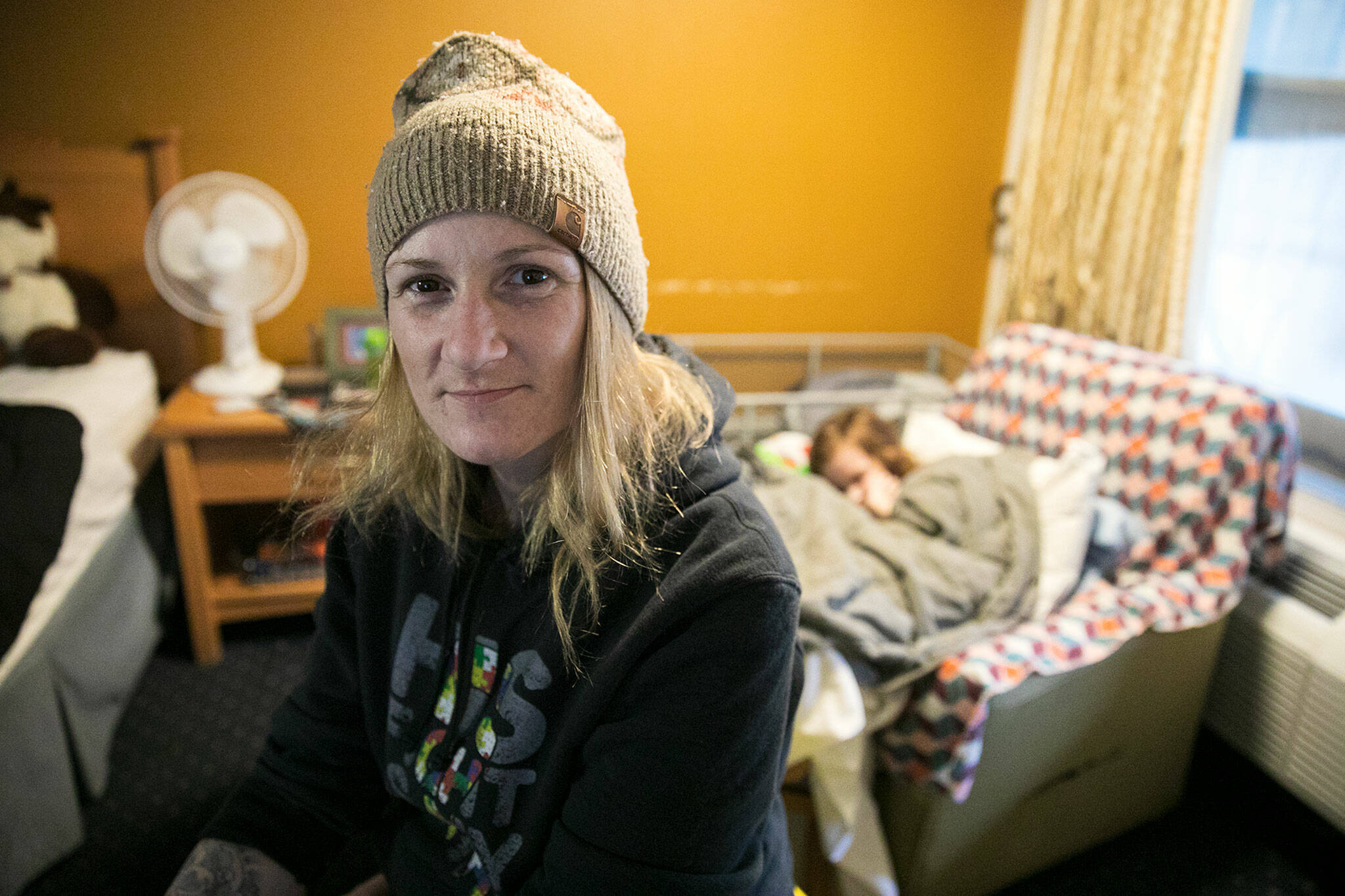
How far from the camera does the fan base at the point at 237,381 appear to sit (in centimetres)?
190

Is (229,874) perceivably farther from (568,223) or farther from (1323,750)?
(1323,750)

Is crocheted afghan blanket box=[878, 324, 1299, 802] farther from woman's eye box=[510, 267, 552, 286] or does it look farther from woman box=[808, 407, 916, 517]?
woman's eye box=[510, 267, 552, 286]

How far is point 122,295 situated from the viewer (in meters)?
2.03

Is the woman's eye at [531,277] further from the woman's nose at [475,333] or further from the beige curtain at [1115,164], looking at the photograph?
the beige curtain at [1115,164]

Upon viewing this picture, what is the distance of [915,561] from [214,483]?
1.63m

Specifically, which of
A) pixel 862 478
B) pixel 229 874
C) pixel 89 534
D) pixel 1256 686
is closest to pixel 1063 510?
pixel 862 478

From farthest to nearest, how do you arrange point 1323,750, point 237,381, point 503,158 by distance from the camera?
point 237,381 < point 1323,750 < point 503,158

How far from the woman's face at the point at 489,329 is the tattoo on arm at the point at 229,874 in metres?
0.53

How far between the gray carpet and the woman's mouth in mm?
926

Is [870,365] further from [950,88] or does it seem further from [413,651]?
[413,651]

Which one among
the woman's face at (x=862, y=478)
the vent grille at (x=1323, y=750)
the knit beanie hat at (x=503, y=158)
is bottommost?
the vent grille at (x=1323, y=750)

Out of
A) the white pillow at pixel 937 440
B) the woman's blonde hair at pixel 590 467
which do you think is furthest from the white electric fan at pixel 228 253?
the white pillow at pixel 937 440

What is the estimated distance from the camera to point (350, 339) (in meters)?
2.01

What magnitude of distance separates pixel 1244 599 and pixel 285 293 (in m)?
2.28
